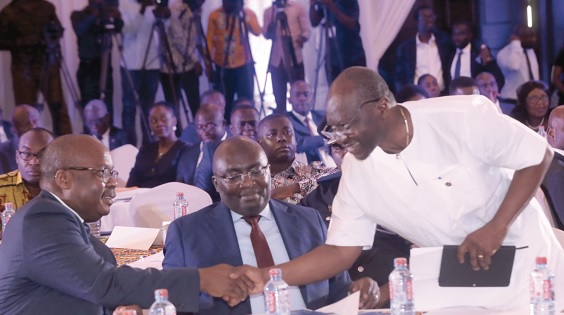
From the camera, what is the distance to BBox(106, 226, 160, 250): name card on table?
18.7 ft

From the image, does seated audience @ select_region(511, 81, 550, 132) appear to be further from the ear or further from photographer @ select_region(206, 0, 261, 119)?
the ear

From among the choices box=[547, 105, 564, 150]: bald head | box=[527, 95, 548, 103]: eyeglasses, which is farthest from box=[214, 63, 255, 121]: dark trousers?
box=[547, 105, 564, 150]: bald head

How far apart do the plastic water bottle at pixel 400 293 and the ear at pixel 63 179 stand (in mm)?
1411

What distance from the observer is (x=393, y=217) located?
360 cm

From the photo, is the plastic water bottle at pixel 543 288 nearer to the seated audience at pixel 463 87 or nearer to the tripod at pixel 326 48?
the seated audience at pixel 463 87

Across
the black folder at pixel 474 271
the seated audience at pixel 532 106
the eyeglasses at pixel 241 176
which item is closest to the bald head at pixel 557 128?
the seated audience at pixel 532 106

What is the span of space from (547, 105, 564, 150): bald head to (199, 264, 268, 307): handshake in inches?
143

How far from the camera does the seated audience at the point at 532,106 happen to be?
980 cm

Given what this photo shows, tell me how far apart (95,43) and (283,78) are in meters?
2.42

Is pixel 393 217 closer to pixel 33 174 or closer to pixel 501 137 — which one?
pixel 501 137

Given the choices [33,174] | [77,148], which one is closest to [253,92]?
[33,174]

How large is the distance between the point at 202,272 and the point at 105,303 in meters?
0.46

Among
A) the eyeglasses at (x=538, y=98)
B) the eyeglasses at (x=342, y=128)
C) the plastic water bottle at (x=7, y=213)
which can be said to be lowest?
the plastic water bottle at (x=7, y=213)

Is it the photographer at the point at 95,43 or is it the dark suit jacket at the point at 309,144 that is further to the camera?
the photographer at the point at 95,43
